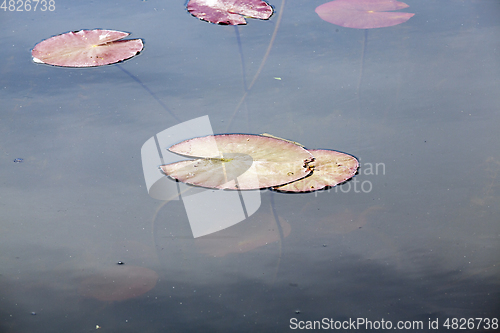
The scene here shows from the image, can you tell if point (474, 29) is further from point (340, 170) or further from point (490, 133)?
point (340, 170)

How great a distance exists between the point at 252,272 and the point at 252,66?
172 centimetres

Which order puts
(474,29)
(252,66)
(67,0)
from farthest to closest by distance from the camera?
(67,0) < (474,29) < (252,66)

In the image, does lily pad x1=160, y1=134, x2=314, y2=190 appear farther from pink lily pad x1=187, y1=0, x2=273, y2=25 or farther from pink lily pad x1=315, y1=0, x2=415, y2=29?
pink lily pad x1=315, y1=0, x2=415, y2=29

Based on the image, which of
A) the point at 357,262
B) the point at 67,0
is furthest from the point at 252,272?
the point at 67,0

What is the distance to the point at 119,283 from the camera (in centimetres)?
194

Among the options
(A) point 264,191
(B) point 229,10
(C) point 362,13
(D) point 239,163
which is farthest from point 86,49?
(C) point 362,13

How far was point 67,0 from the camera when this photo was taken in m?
4.02

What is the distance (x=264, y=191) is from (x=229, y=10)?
6.77 ft

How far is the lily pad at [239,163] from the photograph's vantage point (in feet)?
7.35

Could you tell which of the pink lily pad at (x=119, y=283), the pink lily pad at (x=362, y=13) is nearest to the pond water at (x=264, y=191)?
the pink lily pad at (x=119, y=283)

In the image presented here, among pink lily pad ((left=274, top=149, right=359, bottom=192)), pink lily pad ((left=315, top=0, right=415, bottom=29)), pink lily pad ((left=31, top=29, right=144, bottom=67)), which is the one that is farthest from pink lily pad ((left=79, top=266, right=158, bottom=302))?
pink lily pad ((left=315, top=0, right=415, bottom=29))

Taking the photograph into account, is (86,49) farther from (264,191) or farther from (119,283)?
(119,283)

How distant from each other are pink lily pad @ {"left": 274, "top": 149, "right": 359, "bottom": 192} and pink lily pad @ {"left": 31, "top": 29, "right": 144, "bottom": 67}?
5.83 feet

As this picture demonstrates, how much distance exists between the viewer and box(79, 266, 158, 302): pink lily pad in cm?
190
